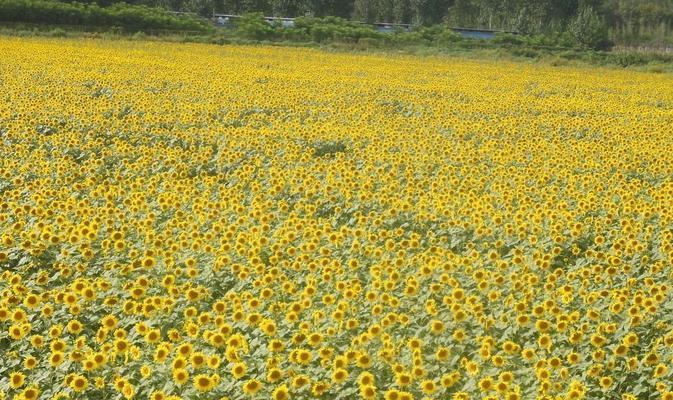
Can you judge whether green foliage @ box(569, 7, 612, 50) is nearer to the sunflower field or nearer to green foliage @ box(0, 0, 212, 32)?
green foliage @ box(0, 0, 212, 32)

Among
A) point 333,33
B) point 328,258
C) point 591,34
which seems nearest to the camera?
point 328,258

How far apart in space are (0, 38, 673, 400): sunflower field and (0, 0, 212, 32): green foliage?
1073 inches

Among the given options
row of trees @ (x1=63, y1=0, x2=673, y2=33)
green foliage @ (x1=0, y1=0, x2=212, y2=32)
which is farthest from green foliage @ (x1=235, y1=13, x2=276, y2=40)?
row of trees @ (x1=63, y1=0, x2=673, y2=33)

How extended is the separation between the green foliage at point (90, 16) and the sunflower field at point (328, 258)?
27.2 meters

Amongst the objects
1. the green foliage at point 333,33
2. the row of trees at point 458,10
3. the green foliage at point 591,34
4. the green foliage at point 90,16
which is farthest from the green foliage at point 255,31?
the row of trees at point 458,10

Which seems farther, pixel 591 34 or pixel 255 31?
pixel 591 34

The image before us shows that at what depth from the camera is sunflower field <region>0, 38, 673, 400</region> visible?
4016mm

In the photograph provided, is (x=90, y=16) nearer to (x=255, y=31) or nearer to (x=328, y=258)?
(x=255, y=31)

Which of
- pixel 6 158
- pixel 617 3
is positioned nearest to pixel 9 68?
pixel 6 158

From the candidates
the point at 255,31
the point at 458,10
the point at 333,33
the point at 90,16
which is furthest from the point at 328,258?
the point at 458,10

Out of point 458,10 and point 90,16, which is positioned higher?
point 458,10

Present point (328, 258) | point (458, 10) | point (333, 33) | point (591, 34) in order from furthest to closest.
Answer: point (458, 10) → point (591, 34) → point (333, 33) → point (328, 258)

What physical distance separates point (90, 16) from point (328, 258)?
36.6 m

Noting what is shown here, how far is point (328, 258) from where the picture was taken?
5734 millimetres
